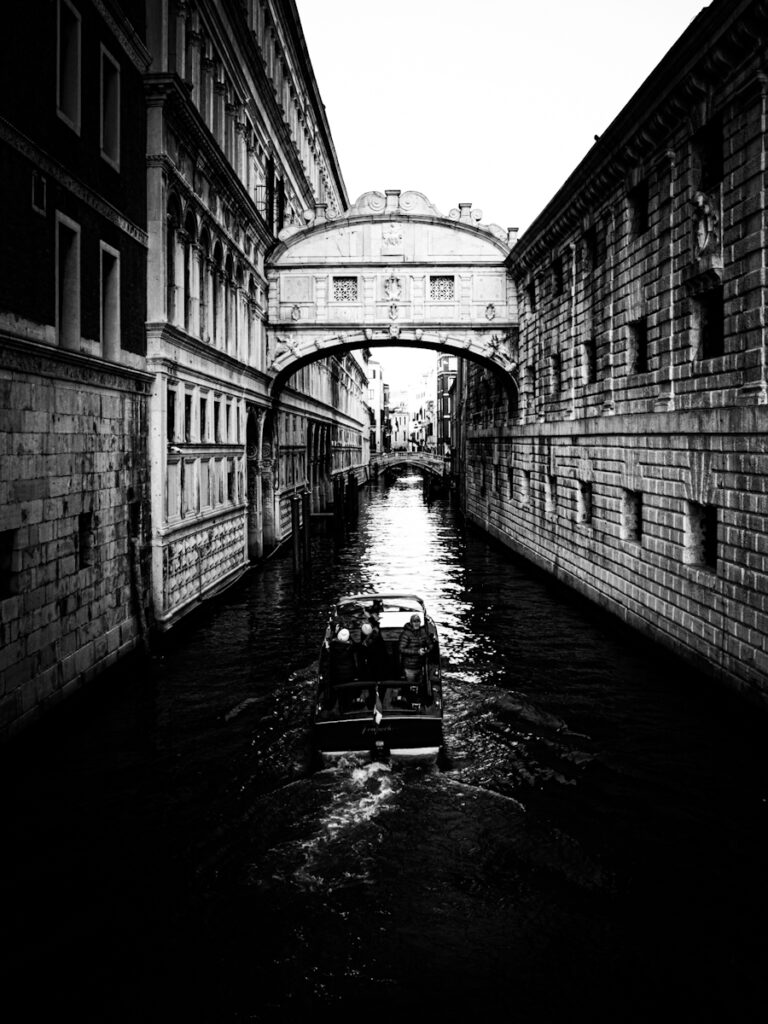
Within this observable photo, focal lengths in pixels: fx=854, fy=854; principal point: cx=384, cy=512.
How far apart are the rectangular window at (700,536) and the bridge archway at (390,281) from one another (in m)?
15.3

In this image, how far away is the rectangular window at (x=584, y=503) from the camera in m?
20.9

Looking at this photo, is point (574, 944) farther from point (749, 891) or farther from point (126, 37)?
point (126, 37)

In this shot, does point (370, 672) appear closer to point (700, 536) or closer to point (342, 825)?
point (342, 825)

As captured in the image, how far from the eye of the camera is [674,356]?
15.1m

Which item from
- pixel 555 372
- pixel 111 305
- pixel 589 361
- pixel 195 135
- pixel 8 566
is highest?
pixel 195 135

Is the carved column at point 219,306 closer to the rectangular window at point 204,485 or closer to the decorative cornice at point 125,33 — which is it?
the rectangular window at point 204,485

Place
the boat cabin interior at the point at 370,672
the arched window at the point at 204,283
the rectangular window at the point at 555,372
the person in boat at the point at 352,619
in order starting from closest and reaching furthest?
the boat cabin interior at the point at 370,672
the person in boat at the point at 352,619
the arched window at the point at 204,283
the rectangular window at the point at 555,372

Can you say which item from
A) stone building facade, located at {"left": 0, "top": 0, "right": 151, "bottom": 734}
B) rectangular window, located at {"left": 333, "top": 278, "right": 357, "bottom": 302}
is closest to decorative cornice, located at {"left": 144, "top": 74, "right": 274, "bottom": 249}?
stone building facade, located at {"left": 0, "top": 0, "right": 151, "bottom": 734}

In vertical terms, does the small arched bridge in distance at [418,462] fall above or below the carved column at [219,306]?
below

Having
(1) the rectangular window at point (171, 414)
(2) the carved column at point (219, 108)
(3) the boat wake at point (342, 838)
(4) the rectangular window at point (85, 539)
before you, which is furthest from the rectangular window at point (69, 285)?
(2) the carved column at point (219, 108)

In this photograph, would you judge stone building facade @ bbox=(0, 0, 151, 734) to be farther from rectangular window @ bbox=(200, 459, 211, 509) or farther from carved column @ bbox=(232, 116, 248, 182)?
carved column @ bbox=(232, 116, 248, 182)

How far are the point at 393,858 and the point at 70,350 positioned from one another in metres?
8.23

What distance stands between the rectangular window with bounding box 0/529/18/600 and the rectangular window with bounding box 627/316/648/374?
39.8 ft

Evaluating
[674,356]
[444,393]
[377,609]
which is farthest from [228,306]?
[444,393]
